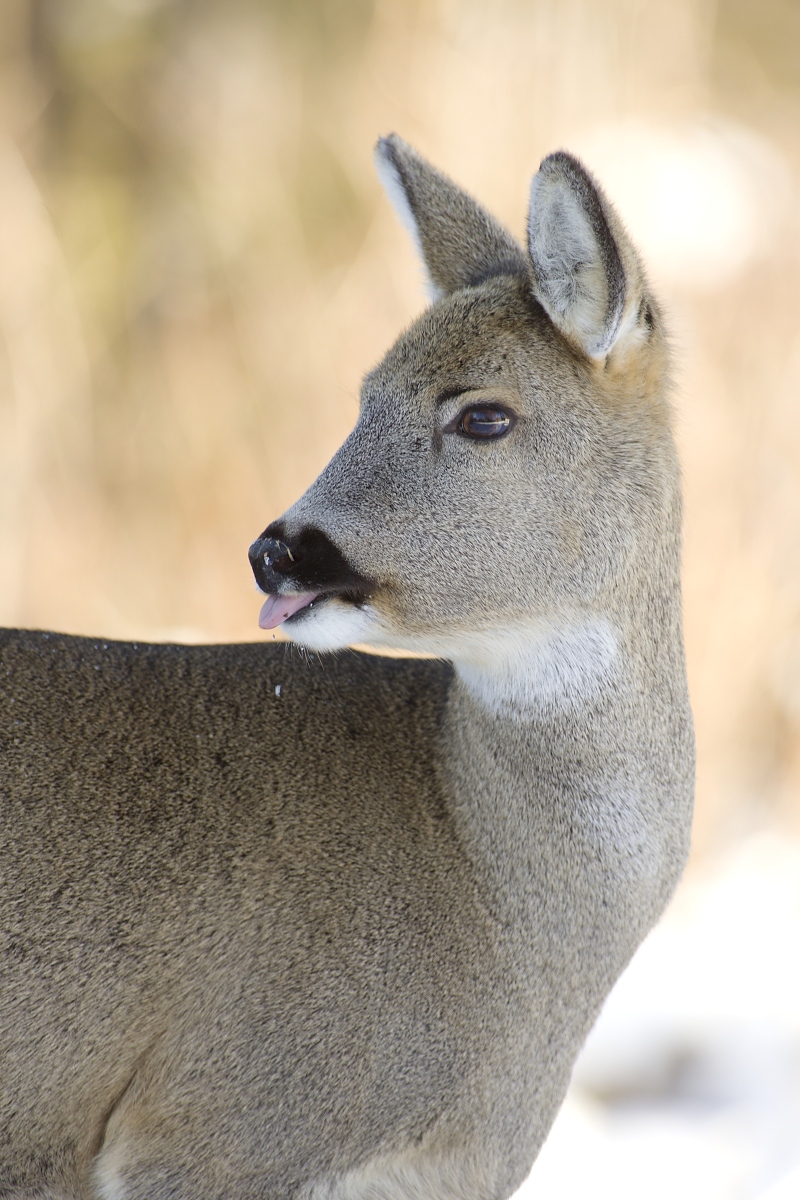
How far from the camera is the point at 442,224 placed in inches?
142

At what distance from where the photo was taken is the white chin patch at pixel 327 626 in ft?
9.28

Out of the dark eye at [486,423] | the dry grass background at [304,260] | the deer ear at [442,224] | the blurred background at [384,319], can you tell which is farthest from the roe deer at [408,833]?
the dry grass background at [304,260]

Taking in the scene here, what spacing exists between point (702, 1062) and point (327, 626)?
457cm

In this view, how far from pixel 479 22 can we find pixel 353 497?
553 centimetres

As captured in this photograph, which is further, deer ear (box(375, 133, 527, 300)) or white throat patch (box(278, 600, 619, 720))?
deer ear (box(375, 133, 527, 300))

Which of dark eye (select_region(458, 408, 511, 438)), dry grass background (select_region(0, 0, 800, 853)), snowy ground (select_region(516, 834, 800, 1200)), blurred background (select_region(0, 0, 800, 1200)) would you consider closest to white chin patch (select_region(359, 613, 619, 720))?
dark eye (select_region(458, 408, 511, 438))

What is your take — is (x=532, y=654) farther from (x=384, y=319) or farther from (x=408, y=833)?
(x=384, y=319)

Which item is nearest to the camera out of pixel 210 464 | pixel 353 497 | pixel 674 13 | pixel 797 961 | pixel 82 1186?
pixel 353 497

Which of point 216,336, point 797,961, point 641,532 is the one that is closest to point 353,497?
point 641,532

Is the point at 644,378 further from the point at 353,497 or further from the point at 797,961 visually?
the point at 797,961

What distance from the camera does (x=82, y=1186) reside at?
10.3 feet

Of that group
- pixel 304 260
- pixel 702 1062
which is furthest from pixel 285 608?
pixel 304 260

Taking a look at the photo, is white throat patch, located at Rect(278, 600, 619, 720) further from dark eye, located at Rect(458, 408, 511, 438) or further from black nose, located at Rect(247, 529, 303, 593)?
dark eye, located at Rect(458, 408, 511, 438)

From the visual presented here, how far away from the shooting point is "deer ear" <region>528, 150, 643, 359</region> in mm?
2826
